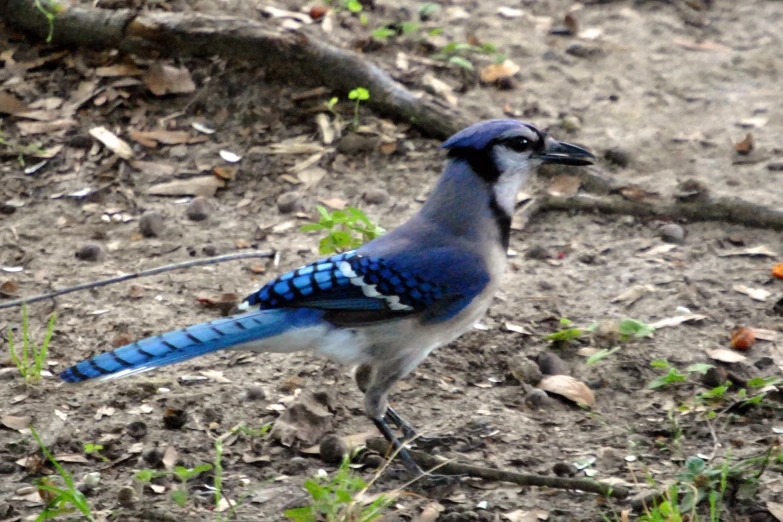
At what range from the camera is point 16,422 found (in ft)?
10.8

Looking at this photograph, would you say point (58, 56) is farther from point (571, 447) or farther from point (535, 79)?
point (571, 447)

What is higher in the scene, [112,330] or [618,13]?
[618,13]

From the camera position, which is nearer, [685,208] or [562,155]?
[562,155]

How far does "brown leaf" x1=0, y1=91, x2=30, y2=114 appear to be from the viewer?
16.7 feet

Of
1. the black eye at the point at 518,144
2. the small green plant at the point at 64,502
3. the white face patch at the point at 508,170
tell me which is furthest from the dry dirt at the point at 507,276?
the black eye at the point at 518,144

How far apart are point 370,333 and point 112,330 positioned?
3.54ft

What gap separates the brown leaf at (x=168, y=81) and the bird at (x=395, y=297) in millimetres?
2109

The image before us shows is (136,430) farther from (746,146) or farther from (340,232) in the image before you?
(746,146)

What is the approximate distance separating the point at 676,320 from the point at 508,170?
0.94 m

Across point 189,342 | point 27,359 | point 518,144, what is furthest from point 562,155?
point 27,359

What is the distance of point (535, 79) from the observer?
565 centimetres

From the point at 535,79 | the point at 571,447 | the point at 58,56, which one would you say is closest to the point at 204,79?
the point at 58,56

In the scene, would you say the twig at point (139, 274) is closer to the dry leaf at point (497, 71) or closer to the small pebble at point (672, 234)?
the small pebble at point (672, 234)

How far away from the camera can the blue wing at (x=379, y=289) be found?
332 centimetres
